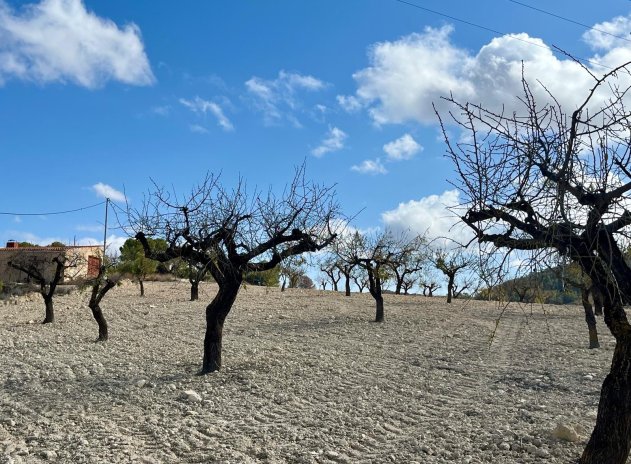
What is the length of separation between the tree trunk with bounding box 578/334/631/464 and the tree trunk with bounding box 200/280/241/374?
7.53 m

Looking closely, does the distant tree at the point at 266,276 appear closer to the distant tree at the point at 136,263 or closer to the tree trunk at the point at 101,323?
the tree trunk at the point at 101,323

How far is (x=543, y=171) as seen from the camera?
17.1 ft

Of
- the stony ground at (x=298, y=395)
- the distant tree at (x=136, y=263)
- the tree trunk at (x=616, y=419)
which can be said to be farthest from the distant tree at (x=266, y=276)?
the tree trunk at (x=616, y=419)

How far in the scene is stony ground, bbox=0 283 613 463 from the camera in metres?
6.67

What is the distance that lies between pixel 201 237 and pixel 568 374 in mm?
7884

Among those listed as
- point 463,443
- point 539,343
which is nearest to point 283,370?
point 463,443

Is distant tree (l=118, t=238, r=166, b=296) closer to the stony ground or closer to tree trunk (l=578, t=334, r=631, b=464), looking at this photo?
the stony ground

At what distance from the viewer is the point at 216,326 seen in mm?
11859

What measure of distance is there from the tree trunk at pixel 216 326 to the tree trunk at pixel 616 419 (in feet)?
24.7

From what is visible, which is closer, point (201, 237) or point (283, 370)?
point (283, 370)

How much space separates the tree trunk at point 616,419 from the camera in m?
5.22

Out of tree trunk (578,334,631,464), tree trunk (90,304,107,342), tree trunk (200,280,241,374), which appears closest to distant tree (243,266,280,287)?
tree trunk (200,280,241,374)

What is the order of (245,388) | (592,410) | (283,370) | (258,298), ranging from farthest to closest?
1. (258,298)
2. (283,370)
3. (245,388)
4. (592,410)

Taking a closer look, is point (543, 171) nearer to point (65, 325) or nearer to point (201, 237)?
point (201, 237)
